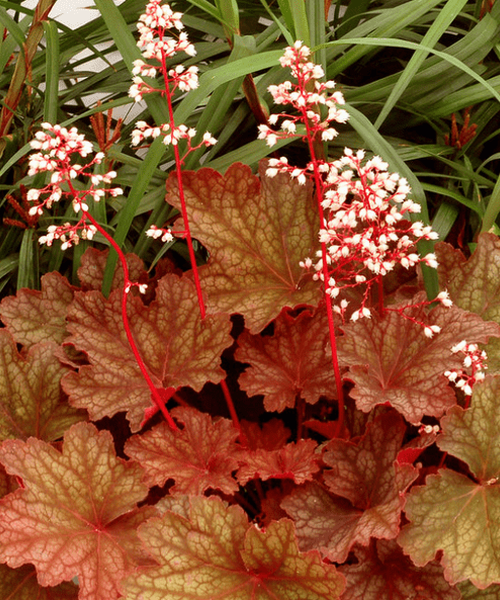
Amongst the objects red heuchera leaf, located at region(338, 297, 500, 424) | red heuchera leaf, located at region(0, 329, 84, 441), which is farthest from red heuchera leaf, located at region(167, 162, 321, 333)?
red heuchera leaf, located at region(0, 329, 84, 441)

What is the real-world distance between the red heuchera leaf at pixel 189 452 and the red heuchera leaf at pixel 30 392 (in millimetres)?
133

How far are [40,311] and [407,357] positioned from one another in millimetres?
497

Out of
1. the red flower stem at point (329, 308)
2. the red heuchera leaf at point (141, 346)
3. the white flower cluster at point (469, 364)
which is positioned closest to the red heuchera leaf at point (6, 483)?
the red heuchera leaf at point (141, 346)

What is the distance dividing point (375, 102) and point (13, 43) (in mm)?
576

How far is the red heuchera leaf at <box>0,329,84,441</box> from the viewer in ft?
3.25

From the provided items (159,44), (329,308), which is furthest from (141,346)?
(159,44)

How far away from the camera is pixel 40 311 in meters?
1.06

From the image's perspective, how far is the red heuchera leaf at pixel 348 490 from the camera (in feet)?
2.81

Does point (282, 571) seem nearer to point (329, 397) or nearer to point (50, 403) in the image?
point (329, 397)

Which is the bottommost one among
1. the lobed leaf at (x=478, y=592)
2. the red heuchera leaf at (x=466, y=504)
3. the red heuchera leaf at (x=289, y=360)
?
the lobed leaf at (x=478, y=592)

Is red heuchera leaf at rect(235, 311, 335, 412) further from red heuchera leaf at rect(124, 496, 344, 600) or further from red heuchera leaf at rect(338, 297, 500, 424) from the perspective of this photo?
red heuchera leaf at rect(124, 496, 344, 600)

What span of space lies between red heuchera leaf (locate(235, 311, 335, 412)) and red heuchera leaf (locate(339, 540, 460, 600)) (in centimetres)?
20

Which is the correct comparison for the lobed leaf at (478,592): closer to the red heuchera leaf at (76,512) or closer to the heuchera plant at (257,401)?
the heuchera plant at (257,401)

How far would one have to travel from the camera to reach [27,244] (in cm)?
116
